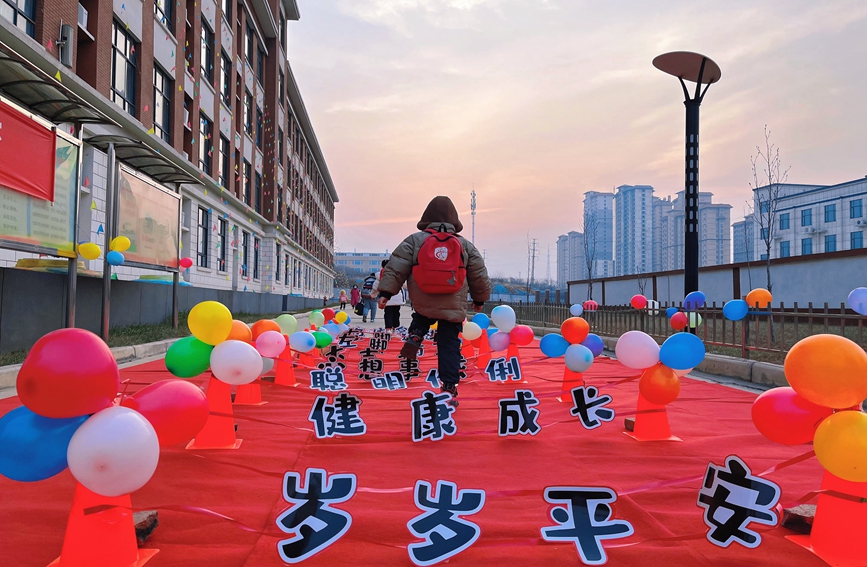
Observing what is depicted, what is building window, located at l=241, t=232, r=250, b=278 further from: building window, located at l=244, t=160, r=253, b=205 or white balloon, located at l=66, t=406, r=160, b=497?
white balloon, located at l=66, t=406, r=160, b=497

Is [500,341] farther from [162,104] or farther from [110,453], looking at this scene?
[162,104]

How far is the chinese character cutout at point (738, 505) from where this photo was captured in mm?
2123

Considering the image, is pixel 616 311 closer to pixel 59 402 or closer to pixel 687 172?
pixel 687 172

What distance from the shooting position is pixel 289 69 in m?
35.7

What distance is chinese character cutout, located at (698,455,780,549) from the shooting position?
212 centimetres

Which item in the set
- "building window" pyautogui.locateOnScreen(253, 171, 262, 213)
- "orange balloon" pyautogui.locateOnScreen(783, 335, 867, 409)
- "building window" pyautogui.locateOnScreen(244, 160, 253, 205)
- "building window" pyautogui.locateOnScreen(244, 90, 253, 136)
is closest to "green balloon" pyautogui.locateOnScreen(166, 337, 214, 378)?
"orange balloon" pyautogui.locateOnScreen(783, 335, 867, 409)

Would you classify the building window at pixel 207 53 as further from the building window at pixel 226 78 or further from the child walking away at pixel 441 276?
the child walking away at pixel 441 276

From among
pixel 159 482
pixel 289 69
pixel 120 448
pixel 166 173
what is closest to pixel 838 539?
pixel 120 448

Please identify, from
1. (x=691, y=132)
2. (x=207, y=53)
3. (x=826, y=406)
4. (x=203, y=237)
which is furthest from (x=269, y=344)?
(x=207, y=53)

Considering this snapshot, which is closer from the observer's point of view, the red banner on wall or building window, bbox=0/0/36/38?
the red banner on wall

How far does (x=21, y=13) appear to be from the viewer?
9.67m

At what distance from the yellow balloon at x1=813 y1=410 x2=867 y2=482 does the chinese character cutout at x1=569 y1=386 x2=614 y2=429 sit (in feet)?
6.50

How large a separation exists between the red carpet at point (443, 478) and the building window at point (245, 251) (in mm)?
21000

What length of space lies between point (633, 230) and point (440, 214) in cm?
7246
